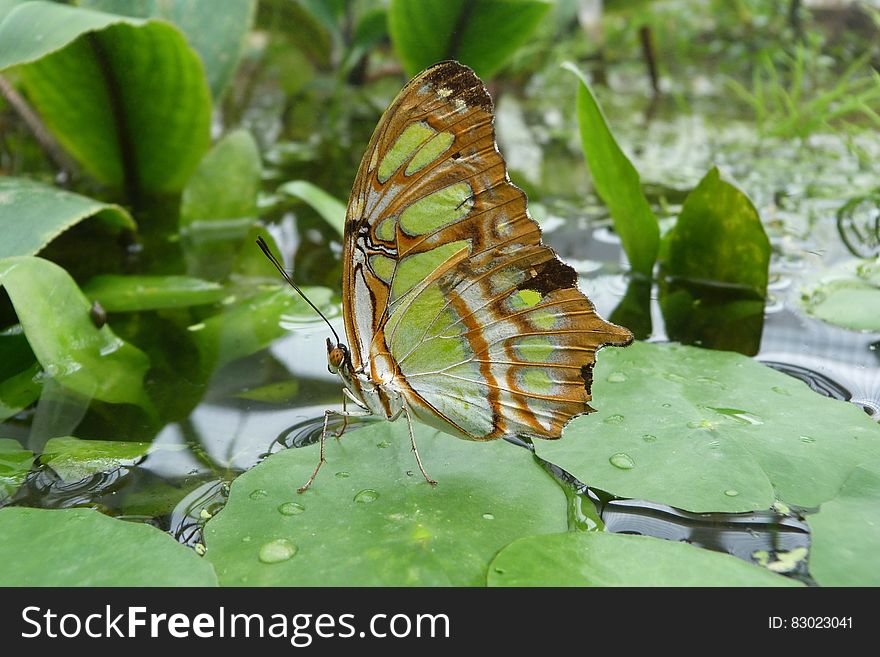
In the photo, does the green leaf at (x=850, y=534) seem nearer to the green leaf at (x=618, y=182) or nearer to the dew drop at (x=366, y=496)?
the dew drop at (x=366, y=496)

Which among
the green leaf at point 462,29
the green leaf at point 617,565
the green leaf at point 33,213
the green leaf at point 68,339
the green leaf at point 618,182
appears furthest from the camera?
the green leaf at point 462,29

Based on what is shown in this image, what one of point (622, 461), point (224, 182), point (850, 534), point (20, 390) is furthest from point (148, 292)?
point (850, 534)

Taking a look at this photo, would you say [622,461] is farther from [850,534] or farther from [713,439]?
[850,534]

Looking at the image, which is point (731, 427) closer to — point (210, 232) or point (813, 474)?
point (813, 474)

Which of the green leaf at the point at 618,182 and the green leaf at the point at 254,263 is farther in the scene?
the green leaf at the point at 254,263

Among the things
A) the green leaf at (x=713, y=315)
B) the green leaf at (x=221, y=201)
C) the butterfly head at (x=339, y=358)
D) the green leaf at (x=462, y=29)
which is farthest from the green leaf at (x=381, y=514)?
the green leaf at (x=462, y=29)
